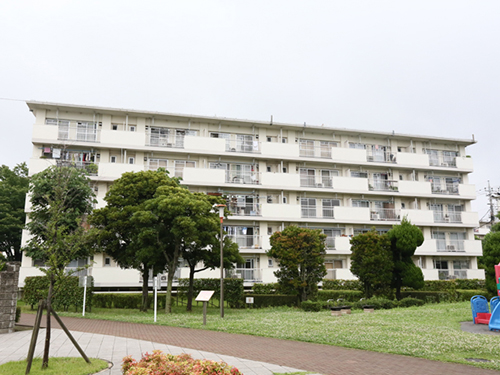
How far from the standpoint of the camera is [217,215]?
2441cm

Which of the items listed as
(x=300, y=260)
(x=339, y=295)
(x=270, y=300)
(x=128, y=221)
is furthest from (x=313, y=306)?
(x=128, y=221)

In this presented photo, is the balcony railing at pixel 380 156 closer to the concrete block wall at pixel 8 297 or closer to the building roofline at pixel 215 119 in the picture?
the building roofline at pixel 215 119

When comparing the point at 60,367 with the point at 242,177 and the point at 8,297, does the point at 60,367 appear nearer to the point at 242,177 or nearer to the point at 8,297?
the point at 8,297

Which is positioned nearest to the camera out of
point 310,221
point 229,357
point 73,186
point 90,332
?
point 229,357

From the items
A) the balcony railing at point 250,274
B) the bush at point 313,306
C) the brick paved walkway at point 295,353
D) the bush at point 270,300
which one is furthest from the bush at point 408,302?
the brick paved walkway at point 295,353

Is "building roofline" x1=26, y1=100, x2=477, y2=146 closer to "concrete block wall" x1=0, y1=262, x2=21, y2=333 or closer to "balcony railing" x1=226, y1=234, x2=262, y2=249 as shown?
"balcony railing" x1=226, y1=234, x2=262, y2=249

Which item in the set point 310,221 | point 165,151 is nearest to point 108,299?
point 165,151

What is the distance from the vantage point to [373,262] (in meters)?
24.8

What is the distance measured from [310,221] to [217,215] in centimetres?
1330

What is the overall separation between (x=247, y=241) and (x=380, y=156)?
15.1 meters

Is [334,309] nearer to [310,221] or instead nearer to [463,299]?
[463,299]

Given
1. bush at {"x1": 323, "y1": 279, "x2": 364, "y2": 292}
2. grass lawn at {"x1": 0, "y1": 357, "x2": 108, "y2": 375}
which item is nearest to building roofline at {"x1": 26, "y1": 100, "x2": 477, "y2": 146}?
bush at {"x1": 323, "y1": 279, "x2": 364, "y2": 292}

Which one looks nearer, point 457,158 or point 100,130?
point 100,130

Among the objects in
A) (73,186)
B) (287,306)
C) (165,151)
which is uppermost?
(165,151)
